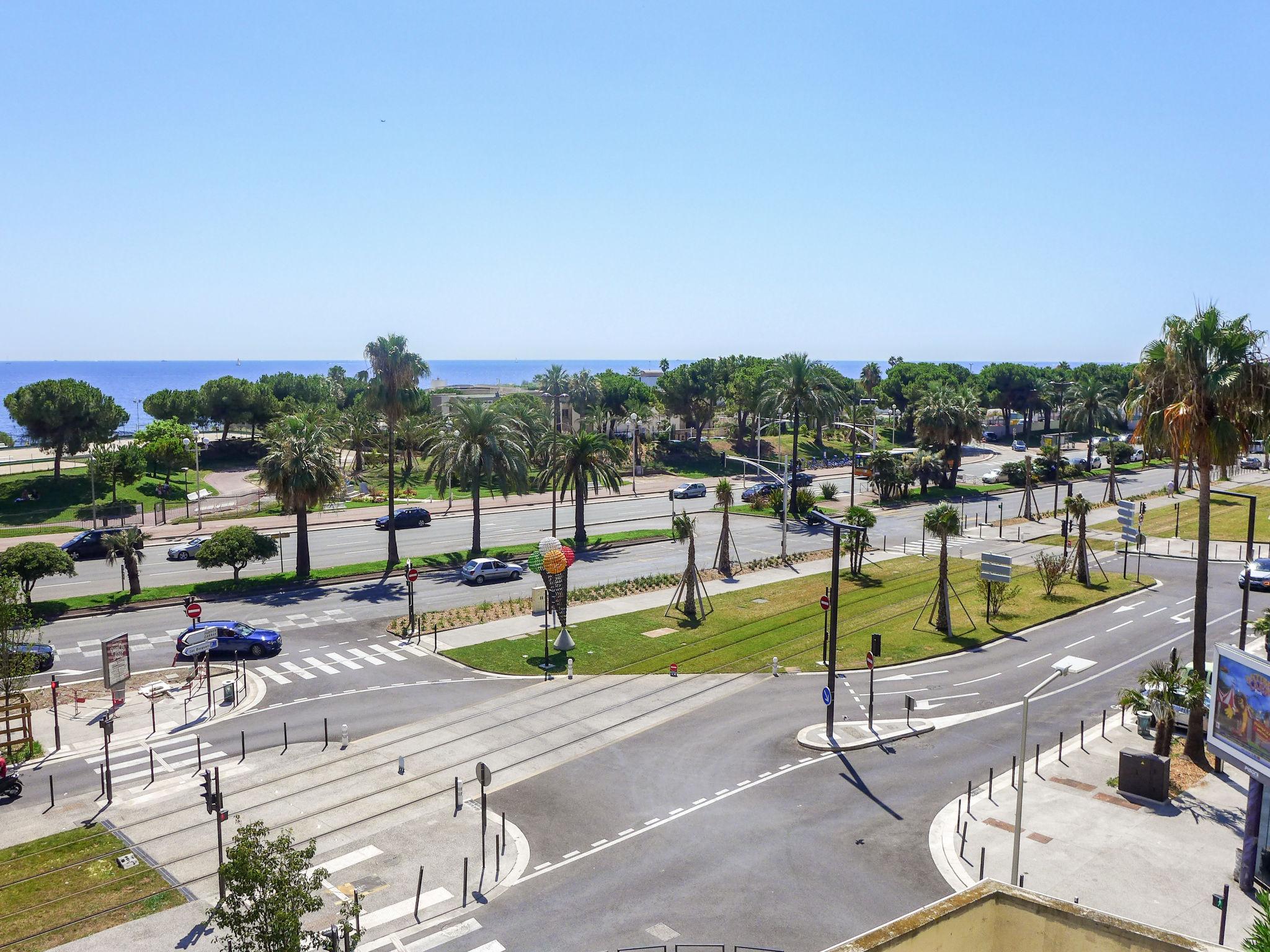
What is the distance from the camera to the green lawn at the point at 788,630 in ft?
127

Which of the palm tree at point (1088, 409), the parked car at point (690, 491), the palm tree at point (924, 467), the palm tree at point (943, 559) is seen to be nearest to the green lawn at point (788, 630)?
the palm tree at point (943, 559)

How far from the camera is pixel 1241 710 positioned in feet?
70.1

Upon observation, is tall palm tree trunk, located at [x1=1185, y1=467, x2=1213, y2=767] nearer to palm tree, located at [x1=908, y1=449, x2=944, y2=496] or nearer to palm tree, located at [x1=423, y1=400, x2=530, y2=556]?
palm tree, located at [x1=423, y1=400, x2=530, y2=556]

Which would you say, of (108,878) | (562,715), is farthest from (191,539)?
(108,878)

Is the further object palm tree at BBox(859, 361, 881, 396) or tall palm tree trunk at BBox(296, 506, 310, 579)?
palm tree at BBox(859, 361, 881, 396)

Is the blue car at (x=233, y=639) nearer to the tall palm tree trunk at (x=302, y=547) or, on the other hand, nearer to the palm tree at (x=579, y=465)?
the tall palm tree trunk at (x=302, y=547)

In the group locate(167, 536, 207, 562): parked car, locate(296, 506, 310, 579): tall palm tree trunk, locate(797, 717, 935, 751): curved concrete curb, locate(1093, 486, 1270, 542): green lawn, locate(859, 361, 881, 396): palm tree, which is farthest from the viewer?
locate(859, 361, 881, 396): palm tree

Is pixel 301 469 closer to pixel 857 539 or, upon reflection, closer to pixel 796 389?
pixel 857 539

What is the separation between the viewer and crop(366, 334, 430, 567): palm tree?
54750 mm

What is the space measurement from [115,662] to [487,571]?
2273 cm

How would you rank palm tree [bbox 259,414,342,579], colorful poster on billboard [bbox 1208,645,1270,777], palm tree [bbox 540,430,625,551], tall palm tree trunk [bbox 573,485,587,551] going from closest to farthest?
1. colorful poster on billboard [bbox 1208,645,1270,777]
2. palm tree [bbox 259,414,342,579]
3. palm tree [bbox 540,430,625,551]
4. tall palm tree trunk [bbox 573,485,587,551]

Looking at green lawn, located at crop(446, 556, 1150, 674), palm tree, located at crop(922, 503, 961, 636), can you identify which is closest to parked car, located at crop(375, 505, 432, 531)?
green lawn, located at crop(446, 556, 1150, 674)

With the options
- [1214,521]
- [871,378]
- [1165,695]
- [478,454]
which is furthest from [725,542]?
[871,378]

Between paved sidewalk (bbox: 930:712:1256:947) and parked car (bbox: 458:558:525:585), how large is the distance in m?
31.9
